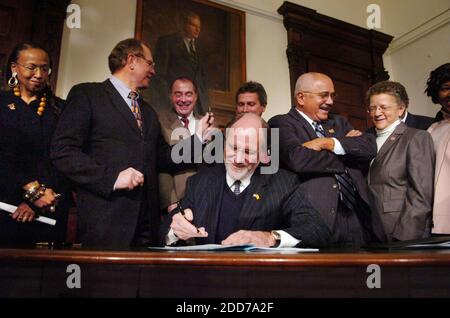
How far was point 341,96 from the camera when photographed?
6.24m

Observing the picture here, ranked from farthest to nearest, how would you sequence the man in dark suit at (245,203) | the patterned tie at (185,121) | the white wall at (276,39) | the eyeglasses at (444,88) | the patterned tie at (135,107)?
1. the white wall at (276,39)
2. the patterned tie at (185,121)
3. the eyeglasses at (444,88)
4. the patterned tie at (135,107)
5. the man in dark suit at (245,203)

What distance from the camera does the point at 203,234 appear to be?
1.66 meters

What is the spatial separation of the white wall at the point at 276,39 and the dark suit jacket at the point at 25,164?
2055mm

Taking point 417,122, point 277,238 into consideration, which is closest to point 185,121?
point 277,238

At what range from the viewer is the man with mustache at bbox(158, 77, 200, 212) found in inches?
96.2

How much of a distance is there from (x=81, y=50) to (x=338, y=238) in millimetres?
3547

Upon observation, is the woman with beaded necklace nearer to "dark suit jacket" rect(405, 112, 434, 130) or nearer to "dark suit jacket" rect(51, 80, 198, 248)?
"dark suit jacket" rect(51, 80, 198, 248)

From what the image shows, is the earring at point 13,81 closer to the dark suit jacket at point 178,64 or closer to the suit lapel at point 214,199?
the suit lapel at point 214,199

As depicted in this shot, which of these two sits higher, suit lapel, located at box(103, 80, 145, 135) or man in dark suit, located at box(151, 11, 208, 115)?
man in dark suit, located at box(151, 11, 208, 115)

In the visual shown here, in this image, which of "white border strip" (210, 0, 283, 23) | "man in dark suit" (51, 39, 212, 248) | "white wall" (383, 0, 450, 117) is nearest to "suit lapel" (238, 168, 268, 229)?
"man in dark suit" (51, 39, 212, 248)

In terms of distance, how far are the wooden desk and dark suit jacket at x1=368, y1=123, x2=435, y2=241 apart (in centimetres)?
126

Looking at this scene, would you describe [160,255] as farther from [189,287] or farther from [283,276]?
[283,276]

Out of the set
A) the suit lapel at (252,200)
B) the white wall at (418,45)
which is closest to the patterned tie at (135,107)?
the suit lapel at (252,200)

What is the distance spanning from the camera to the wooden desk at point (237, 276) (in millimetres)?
999
